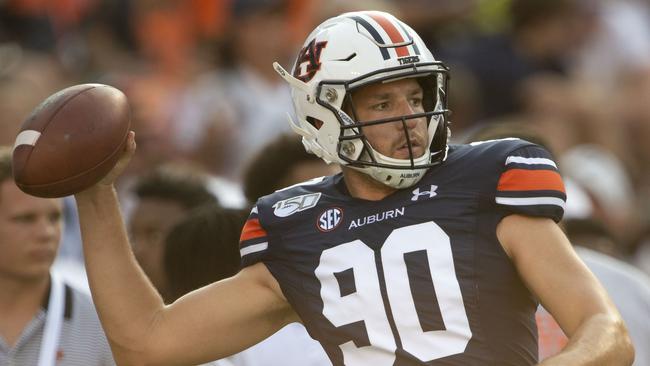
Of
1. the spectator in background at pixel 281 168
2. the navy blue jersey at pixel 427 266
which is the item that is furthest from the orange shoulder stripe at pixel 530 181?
the spectator in background at pixel 281 168

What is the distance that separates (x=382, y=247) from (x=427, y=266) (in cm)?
16

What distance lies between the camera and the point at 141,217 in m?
6.90

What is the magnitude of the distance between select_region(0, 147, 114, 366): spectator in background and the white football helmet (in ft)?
4.41

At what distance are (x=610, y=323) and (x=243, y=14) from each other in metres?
6.44

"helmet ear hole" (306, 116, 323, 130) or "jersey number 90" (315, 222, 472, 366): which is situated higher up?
"helmet ear hole" (306, 116, 323, 130)

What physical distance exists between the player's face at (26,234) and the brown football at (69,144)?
116cm

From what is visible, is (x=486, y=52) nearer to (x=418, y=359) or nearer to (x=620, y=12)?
(x=620, y=12)

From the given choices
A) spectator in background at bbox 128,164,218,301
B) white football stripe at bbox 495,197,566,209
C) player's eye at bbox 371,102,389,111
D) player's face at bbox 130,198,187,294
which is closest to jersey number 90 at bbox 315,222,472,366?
white football stripe at bbox 495,197,566,209

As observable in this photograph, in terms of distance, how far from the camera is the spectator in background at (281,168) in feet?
20.8

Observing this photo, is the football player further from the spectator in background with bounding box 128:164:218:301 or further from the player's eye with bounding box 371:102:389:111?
the spectator in background with bounding box 128:164:218:301

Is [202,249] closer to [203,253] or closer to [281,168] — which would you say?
[203,253]

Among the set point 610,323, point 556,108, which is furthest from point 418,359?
point 556,108

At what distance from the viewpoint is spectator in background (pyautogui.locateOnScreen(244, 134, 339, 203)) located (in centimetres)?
635

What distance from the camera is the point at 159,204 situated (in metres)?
6.92
